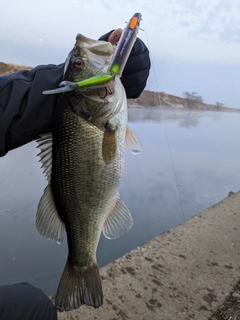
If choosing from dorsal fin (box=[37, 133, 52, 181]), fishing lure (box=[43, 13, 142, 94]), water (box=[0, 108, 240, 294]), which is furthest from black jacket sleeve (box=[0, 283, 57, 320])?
fishing lure (box=[43, 13, 142, 94])

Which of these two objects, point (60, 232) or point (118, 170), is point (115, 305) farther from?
point (118, 170)

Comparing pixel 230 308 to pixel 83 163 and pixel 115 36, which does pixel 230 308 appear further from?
pixel 115 36

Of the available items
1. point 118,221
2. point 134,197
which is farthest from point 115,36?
point 134,197

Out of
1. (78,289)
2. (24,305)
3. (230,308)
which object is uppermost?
(78,289)

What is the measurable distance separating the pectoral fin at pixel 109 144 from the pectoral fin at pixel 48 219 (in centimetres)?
31

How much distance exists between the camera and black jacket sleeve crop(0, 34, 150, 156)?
1299 millimetres

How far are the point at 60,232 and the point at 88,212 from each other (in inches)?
6.7

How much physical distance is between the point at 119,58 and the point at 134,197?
2.91 meters

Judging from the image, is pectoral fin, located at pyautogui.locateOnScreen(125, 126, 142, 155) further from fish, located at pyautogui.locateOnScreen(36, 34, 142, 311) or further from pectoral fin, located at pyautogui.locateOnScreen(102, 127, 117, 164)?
pectoral fin, located at pyautogui.locateOnScreen(102, 127, 117, 164)

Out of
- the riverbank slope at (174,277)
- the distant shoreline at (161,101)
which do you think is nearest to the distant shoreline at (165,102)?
the distant shoreline at (161,101)

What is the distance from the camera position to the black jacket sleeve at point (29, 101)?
51.1 inches

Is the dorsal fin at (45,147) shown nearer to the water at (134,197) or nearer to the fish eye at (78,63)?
the fish eye at (78,63)

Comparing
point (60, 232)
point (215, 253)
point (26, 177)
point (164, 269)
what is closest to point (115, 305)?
point (164, 269)

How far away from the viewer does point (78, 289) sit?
135 centimetres
